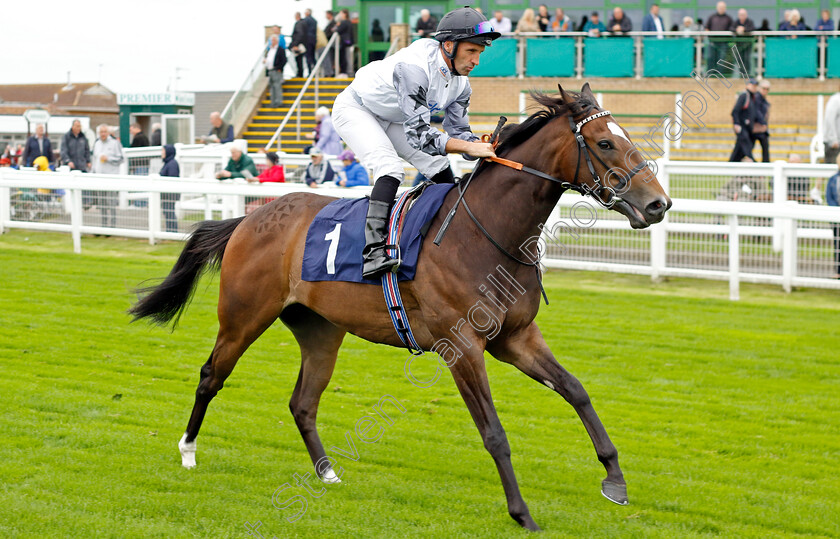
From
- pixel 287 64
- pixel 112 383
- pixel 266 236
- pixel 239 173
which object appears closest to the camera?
pixel 266 236

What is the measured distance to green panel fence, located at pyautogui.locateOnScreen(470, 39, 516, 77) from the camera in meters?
18.9

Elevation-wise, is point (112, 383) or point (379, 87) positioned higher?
point (379, 87)

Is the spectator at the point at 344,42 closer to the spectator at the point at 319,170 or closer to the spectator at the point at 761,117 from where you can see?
the spectator at the point at 319,170

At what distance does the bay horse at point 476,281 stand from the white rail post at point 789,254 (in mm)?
6082

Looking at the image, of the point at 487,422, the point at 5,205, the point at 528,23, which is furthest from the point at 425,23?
the point at 487,422

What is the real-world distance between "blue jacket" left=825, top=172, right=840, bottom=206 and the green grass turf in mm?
1477

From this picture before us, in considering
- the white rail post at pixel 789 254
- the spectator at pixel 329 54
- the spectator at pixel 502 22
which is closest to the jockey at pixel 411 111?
the white rail post at pixel 789 254

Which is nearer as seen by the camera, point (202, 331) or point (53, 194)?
point (202, 331)

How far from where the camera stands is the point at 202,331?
7922mm

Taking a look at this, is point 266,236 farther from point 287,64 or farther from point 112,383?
point 287,64

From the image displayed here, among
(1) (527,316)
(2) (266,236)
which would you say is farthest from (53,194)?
(1) (527,316)

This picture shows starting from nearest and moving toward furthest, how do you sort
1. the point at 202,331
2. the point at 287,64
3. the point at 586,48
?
the point at 202,331 < the point at 586,48 < the point at 287,64

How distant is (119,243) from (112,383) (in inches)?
283

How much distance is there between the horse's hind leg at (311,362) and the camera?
491 centimetres
